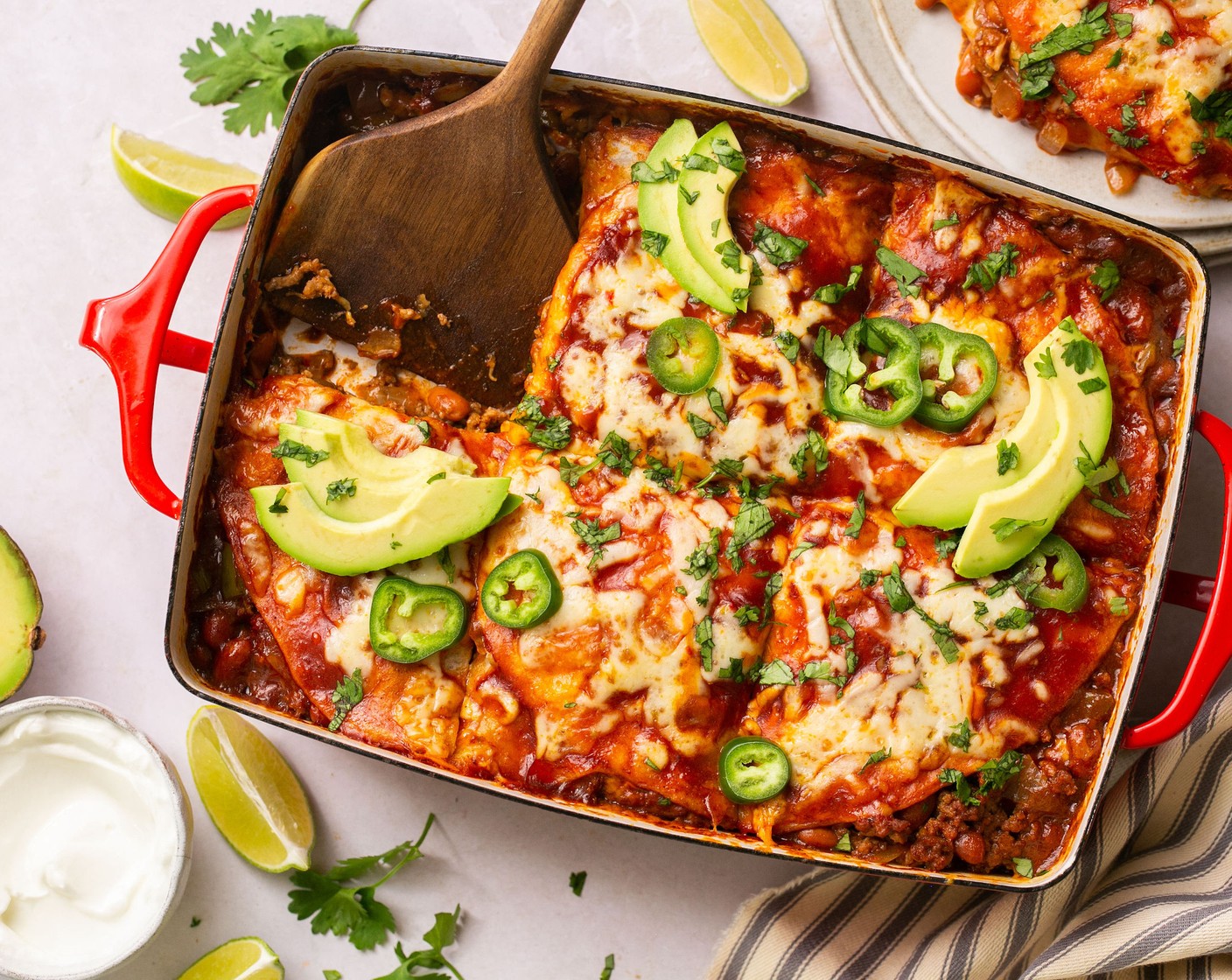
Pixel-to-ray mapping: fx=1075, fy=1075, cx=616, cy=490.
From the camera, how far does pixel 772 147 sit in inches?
126

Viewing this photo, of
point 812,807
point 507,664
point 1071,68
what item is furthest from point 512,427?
point 1071,68

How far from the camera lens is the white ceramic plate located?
3.53 metres

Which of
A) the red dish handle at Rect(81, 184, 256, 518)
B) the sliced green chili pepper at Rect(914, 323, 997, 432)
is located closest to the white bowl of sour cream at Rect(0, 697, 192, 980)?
the red dish handle at Rect(81, 184, 256, 518)

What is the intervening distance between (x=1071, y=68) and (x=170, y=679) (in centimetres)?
352

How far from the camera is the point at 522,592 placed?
2.91 metres

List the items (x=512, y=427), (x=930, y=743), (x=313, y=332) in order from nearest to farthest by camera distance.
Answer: (x=930, y=743) < (x=512, y=427) < (x=313, y=332)

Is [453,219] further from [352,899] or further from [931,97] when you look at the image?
[352,899]

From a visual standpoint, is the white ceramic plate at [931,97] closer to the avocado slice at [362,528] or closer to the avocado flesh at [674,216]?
the avocado flesh at [674,216]

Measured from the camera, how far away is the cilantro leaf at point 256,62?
143 inches

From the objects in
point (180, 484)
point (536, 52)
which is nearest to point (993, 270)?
point (536, 52)

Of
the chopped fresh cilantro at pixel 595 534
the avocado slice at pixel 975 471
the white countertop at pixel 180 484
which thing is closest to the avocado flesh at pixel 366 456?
the chopped fresh cilantro at pixel 595 534

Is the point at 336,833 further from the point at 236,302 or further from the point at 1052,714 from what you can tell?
the point at 1052,714

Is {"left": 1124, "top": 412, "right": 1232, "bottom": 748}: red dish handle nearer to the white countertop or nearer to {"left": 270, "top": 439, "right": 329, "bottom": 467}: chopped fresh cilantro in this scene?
the white countertop

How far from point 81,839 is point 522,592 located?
1.76 meters
